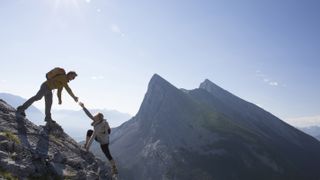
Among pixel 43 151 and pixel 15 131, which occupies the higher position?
pixel 15 131

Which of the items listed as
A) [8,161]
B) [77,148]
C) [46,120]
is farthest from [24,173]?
[46,120]

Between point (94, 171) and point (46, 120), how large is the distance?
653 centimetres

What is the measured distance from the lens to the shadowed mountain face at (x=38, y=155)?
1427 cm

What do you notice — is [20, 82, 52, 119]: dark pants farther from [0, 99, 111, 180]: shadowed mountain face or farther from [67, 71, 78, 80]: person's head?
[67, 71, 78, 80]: person's head

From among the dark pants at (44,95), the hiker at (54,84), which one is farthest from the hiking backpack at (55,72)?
the dark pants at (44,95)

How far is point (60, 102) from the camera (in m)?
22.5

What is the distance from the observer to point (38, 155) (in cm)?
1611

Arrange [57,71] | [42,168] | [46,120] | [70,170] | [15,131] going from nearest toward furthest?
[42,168]
[70,170]
[15,131]
[57,71]
[46,120]

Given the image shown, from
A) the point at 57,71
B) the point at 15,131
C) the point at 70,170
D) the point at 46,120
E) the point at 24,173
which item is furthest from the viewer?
the point at 46,120

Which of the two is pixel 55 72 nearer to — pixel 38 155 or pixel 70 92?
pixel 70 92

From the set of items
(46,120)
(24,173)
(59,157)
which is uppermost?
(46,120)

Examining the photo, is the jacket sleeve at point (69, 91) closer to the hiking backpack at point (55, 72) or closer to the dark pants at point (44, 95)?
the hiking backpack at point (55, 72)

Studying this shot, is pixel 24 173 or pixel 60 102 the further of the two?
pixel 60 102

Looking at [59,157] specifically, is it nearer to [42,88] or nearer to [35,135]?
[35,135]
